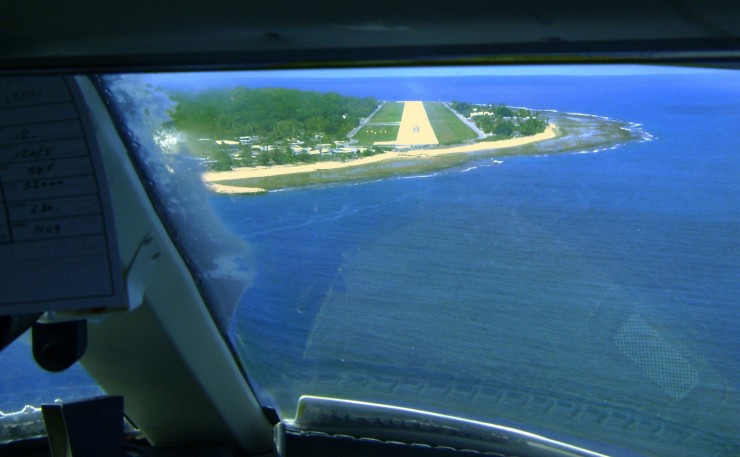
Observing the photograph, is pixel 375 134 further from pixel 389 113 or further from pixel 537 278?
pixel 537 278

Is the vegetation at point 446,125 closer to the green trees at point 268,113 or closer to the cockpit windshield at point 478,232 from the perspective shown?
the cockpit windshield at point 478,232

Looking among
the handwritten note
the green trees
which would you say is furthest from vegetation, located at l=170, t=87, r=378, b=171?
the handwritten note

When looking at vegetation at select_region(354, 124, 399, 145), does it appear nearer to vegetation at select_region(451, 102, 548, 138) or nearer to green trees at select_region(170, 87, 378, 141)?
green trees at select_region(170, 87, 378, 141)

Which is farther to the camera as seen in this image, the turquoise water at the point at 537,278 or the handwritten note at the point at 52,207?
the handwritten note at the point at 52,207

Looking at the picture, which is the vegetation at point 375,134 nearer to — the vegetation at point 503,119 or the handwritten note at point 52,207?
the vegetation at point 503,119

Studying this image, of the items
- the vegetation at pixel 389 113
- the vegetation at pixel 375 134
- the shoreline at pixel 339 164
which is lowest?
the shoreline at pixel 339 164

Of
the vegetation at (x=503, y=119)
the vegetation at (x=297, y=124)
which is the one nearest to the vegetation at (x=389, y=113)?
the vegetation at (x=297, y=124)

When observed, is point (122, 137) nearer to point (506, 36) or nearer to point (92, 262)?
point (92, 262)

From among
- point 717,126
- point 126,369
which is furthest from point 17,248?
point 717,126

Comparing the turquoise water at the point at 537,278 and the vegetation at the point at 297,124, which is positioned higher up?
the vegetation at the point at 297,124
